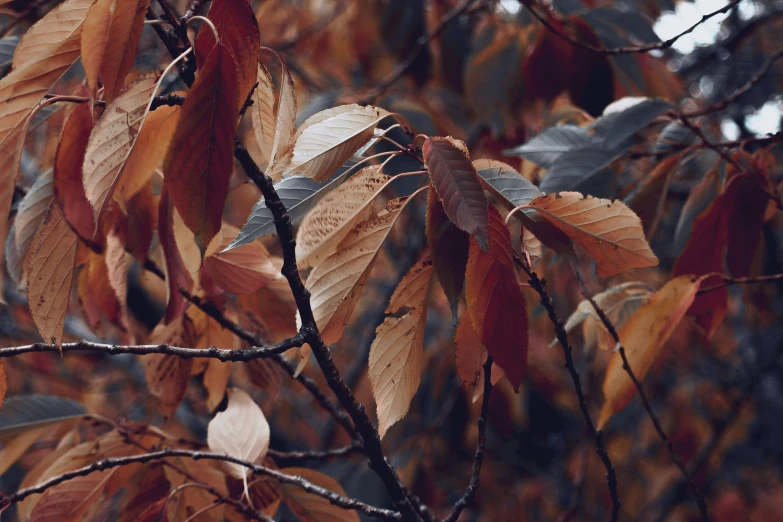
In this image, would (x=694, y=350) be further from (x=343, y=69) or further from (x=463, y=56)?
(x=343, y=69)

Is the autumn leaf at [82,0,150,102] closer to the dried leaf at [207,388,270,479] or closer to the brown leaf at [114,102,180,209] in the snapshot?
the brown leaf at [114,102,180,209]

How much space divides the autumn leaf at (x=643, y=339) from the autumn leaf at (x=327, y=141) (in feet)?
1.24

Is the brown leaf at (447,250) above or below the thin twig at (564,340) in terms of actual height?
above

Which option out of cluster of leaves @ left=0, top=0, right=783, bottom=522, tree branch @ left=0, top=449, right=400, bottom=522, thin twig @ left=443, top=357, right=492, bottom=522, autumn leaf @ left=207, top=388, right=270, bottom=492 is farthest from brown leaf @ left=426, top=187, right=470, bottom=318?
autumn leaf @ left=207, top=388, right=270, bottom=492

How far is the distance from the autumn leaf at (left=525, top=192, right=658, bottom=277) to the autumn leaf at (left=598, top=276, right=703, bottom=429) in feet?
0.50

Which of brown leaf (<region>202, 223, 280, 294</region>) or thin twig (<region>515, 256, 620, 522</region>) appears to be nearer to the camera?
thin twig (<region>515, 256, 620, 522</region>)

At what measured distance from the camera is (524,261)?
0.58 m

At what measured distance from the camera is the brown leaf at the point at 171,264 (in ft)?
2.02

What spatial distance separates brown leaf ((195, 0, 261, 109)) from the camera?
0.42 metres

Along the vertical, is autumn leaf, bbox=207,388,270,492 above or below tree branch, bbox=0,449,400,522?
below

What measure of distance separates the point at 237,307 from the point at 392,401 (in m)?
0.38

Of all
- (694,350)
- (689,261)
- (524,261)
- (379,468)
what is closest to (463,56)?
(689,261)

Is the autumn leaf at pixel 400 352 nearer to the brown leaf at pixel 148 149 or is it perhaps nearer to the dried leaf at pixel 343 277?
the dried leaf at pixel 343 277

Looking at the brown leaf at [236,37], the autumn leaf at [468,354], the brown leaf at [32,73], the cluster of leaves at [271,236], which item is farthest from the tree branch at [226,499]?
the brown leaf at [236,37]
